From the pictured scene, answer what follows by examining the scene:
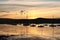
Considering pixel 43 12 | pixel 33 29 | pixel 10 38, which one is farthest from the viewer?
pixel 43 12

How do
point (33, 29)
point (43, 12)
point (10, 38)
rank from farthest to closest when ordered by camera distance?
point (43, 12), point (33, 29), point (10, 38)

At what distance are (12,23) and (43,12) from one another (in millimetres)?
1290

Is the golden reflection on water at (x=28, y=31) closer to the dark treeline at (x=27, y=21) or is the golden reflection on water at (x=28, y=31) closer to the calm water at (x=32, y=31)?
the calm water at (x=32, y=31)

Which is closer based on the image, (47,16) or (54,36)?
(54,36)

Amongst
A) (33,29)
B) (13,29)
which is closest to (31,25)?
(33,29)

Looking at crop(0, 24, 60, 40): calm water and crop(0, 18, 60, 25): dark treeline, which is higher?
crop(0, 18, 60, 25): dark treeline

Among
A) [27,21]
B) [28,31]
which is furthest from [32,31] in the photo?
[27,21]

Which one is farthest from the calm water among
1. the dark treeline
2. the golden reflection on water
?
the dark treeline

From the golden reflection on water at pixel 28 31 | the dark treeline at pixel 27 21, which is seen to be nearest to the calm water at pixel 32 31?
the golden reflection on water at pixel 28 31

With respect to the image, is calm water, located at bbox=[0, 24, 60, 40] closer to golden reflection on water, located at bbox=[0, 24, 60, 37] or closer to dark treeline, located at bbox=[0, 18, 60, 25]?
golden reflection on water, located at bbox=[0, 24, 60, 37]

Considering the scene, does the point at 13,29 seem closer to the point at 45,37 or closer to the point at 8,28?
the point at 8,28

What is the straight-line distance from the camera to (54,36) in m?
8.37

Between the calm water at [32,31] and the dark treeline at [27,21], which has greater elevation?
the dark treeline at [27,21]

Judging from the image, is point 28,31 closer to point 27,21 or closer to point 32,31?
point 32,31
